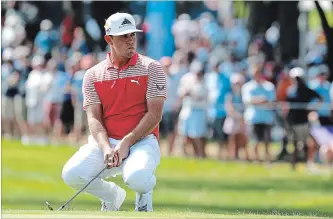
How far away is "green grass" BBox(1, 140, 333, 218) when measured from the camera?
60.8 ft

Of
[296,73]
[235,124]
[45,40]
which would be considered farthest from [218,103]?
[45,40]

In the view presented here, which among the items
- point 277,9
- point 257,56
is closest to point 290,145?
point 257,56

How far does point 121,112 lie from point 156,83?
0.46 metres

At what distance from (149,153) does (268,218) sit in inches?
68.2

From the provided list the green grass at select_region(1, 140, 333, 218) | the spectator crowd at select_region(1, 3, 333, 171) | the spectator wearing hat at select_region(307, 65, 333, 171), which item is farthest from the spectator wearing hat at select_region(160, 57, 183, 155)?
the spectator wearing hat at select_region(307, 65, 333, 171)

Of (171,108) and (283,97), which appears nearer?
(283,97)

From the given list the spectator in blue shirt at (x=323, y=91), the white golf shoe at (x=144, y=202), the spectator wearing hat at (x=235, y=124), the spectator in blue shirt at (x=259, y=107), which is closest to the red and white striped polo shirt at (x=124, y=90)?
the white golf shoe at (x=144, y=202)

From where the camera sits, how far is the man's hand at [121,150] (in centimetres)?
1248

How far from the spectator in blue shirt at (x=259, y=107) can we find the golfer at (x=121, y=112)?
1239cm

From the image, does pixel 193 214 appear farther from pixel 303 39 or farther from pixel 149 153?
pixel 303 39

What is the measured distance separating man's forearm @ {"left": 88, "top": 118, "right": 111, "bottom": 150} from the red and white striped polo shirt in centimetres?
15

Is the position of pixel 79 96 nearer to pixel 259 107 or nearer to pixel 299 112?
pixel 259 107

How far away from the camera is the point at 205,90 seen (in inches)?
1032

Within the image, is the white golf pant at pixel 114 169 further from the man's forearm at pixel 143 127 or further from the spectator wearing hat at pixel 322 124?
the spectator wearing hat at pixel 322 124
